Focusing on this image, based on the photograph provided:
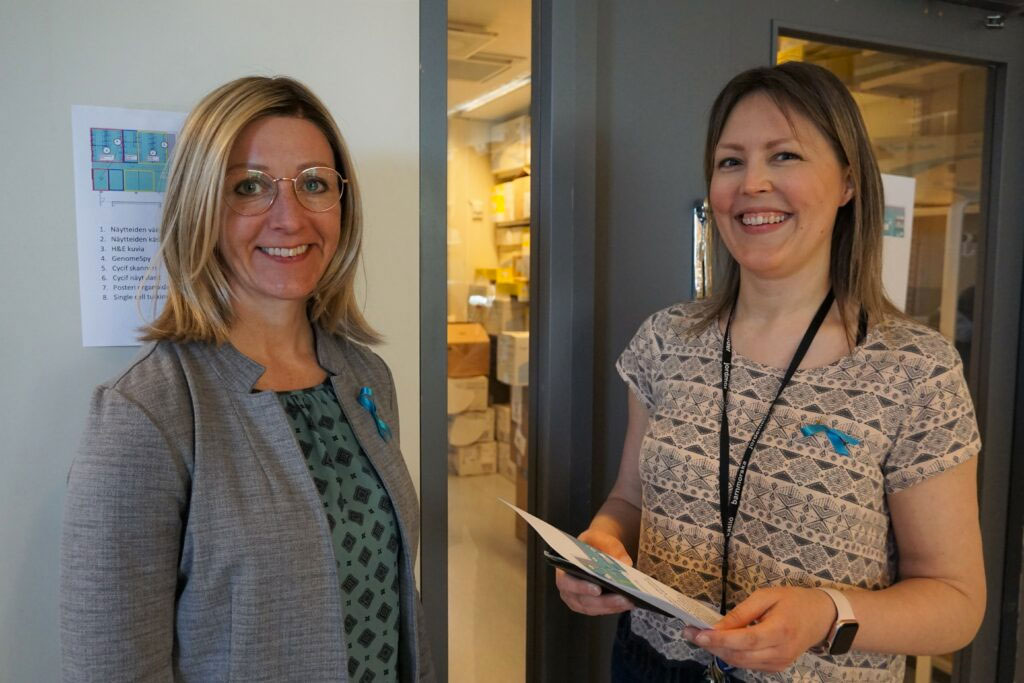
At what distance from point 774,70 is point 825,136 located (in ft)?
0.46

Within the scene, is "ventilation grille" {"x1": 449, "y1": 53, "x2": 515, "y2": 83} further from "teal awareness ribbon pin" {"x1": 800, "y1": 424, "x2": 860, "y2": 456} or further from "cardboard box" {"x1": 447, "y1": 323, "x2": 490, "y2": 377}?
"teal awareness ribbon pin" {"x1": 800, "y1": 424, "x2": 860, "y2": 456}

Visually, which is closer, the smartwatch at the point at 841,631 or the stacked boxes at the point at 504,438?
the smartwatch at the point at 841,631

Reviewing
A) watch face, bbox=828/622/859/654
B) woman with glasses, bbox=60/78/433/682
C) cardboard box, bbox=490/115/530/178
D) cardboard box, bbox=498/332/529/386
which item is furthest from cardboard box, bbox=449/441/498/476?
watch face, bbox=828/622/859/654

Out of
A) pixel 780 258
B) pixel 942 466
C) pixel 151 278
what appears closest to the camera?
pixel 942 466

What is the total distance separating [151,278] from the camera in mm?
1195

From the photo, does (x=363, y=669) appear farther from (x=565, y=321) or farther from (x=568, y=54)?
(x=568, y=54)

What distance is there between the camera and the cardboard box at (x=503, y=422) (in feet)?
5.10

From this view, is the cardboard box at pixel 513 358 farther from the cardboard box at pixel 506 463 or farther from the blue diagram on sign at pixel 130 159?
the blue diagram on sign at pixel 130 159

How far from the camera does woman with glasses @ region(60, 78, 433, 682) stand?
2.75ft

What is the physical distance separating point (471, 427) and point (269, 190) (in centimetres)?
69

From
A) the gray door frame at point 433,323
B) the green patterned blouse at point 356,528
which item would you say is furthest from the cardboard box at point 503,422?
the green patterned blouse at point 356,528

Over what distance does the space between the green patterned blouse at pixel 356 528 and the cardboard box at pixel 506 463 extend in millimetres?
504

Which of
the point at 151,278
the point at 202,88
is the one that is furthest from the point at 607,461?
the point at 202,88

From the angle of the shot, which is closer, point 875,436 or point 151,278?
point 875,436
